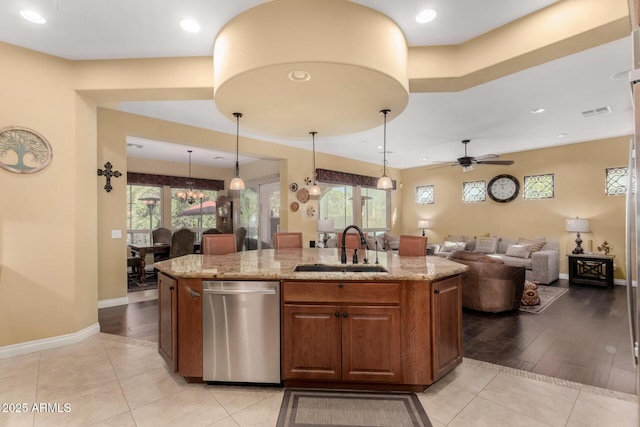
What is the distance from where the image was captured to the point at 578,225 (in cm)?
596

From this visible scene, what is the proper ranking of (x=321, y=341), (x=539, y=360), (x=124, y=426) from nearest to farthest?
(x=124, y=426)
(x=321, y=341)
(x=539, y=360)

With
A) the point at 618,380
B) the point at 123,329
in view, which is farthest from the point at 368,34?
the point at 123,329

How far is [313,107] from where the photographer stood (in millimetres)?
3098

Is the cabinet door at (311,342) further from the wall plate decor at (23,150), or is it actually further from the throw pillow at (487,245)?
the throw pillow at (487,245)

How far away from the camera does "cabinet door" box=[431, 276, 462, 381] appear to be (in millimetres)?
2229

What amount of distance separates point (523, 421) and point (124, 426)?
2.60 m

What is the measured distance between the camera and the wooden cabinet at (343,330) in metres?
2.21

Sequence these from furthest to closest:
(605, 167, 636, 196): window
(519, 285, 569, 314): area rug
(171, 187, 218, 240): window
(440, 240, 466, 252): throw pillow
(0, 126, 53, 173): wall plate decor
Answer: (171, 187, 218, 240): window < (440, 240, 466, 252): throw pillow < (605, 167, 636, 196): window < (519, 285, 569, 314): area rug < (0, 126, 53, 173): wall plate decor

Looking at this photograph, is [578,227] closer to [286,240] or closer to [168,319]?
[286,240]

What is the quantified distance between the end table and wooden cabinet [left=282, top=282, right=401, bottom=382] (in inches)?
227

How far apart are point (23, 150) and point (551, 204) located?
356 inches

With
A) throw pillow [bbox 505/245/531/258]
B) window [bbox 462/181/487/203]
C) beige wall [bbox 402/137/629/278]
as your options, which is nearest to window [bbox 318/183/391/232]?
beige wall [bbox 402/137/629/278]

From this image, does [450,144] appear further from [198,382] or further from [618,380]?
[198,382]

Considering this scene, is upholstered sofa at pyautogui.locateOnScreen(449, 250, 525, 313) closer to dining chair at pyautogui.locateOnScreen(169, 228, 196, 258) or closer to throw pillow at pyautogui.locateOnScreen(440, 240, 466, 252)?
throw pillow at pyautogui.locateOnScreen(440, 240, 466, 252)
